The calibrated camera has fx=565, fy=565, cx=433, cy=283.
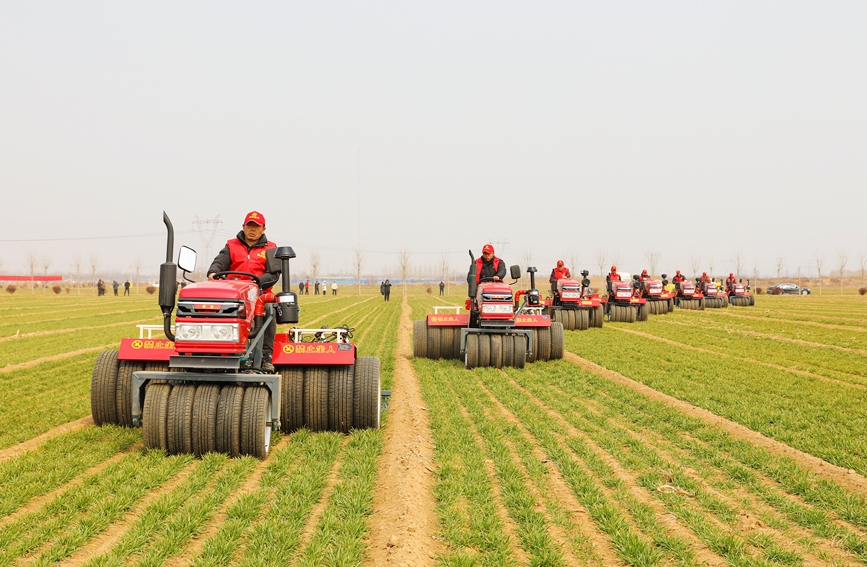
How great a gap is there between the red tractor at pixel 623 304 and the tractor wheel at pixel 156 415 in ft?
71.2

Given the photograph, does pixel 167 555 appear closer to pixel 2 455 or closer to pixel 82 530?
pixel 82 530

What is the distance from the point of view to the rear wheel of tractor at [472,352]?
487 inches

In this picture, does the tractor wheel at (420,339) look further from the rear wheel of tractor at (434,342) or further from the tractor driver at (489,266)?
the tractor driver at (489,266)

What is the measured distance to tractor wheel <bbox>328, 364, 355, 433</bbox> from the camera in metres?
6.96

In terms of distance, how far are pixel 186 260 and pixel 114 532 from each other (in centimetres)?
269

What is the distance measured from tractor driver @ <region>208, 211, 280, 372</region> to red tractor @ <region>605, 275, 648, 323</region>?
20.4 m

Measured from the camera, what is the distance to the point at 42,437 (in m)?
7.05

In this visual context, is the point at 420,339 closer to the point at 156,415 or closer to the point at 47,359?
the point at 156,415

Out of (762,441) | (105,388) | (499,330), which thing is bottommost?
(762,441)

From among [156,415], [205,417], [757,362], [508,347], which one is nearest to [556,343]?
[508,347]

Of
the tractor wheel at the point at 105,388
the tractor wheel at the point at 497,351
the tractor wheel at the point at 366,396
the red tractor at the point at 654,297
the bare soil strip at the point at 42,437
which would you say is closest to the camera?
the bare soil strip at the point at 42,437

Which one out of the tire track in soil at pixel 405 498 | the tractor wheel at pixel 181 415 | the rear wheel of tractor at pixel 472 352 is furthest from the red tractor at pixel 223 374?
the rear wheel of tractor at pixel 472 352

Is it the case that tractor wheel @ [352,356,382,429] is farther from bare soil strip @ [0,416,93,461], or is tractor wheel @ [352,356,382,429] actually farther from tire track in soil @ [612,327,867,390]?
tire track in soil @ [612,327,867,390]

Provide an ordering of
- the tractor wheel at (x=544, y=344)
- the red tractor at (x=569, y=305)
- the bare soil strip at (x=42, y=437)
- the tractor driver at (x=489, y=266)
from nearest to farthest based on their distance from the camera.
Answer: the bare soil strip at (x=42, y=437)
the tractor driver at (x=489, y=266)
the tractor wheel at (x=544, y=344)
the red tractor at (x=569, y=305)
